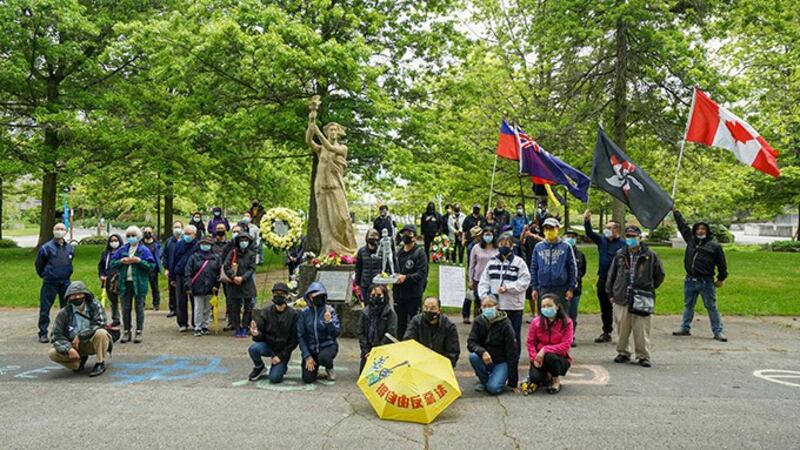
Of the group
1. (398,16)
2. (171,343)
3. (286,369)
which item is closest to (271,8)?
(398,16)

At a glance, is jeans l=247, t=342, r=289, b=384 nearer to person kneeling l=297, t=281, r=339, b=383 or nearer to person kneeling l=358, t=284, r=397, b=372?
person kneeling l=297, t=281, r=339, b=383

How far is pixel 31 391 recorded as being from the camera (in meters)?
6.93

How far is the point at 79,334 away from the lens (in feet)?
25.3

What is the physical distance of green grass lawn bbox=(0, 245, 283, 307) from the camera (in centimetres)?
1374

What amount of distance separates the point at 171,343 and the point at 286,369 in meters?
3.07

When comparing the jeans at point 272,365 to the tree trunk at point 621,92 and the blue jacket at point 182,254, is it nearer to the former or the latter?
the blue jacket at point 182,254

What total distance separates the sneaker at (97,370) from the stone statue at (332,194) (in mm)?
4573

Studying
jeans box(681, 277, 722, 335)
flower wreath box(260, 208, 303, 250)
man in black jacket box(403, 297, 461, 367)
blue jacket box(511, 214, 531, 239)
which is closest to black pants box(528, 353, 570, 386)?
man in black jacket box(403, 297, 461, 367)

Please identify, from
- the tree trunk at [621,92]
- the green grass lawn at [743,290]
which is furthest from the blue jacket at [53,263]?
the tree trunk at [621,92]

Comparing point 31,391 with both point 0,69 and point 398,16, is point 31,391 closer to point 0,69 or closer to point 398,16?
point 398,16

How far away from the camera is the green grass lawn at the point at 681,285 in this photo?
12.9 meters

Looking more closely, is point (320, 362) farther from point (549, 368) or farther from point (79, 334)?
point (79, 334)

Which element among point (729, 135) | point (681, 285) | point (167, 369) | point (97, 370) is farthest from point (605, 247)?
point (97, 370)

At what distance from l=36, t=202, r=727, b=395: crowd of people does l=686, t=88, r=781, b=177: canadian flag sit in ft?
4.95
